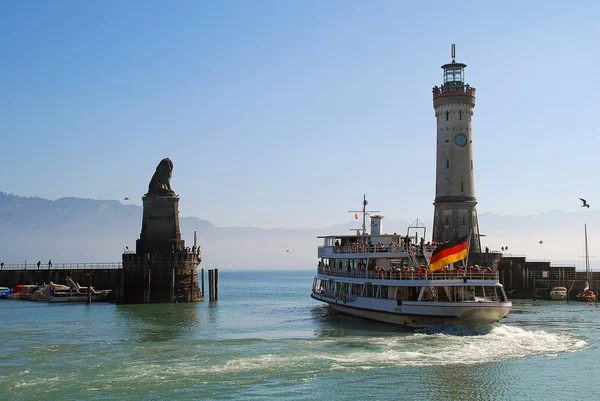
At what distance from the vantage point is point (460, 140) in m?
82.6

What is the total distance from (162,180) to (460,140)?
33323mm

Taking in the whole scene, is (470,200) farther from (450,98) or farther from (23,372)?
(23,372)

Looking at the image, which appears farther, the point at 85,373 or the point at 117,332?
the point at 117,332

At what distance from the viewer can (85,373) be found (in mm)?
35000

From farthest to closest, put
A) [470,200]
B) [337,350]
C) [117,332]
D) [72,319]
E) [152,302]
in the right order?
1. [470,200]
2. [152,302]
3. [72,319]
4. [117,332]
5. [337,350]

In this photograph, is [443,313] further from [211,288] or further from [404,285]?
[211,288]

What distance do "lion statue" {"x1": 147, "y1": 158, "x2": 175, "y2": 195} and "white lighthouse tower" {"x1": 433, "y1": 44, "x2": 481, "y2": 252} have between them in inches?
1185

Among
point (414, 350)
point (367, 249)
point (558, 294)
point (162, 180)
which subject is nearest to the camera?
point (414, 350)

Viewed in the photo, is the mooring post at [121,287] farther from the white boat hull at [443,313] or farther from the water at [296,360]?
the white boat hull at [443,313]

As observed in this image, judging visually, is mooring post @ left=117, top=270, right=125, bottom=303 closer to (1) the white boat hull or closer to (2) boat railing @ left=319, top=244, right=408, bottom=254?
(2) boat railing @ left=319, top=244, right=408, bottom=254

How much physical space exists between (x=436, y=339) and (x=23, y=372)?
74.5 feet

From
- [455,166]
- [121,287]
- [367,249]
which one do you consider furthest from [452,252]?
[121,287]

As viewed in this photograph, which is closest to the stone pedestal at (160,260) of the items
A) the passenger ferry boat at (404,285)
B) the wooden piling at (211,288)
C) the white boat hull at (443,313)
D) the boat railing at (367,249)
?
the wooden piling at (211,288)

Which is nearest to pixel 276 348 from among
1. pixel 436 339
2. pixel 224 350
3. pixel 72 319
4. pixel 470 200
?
pixel 224 350
